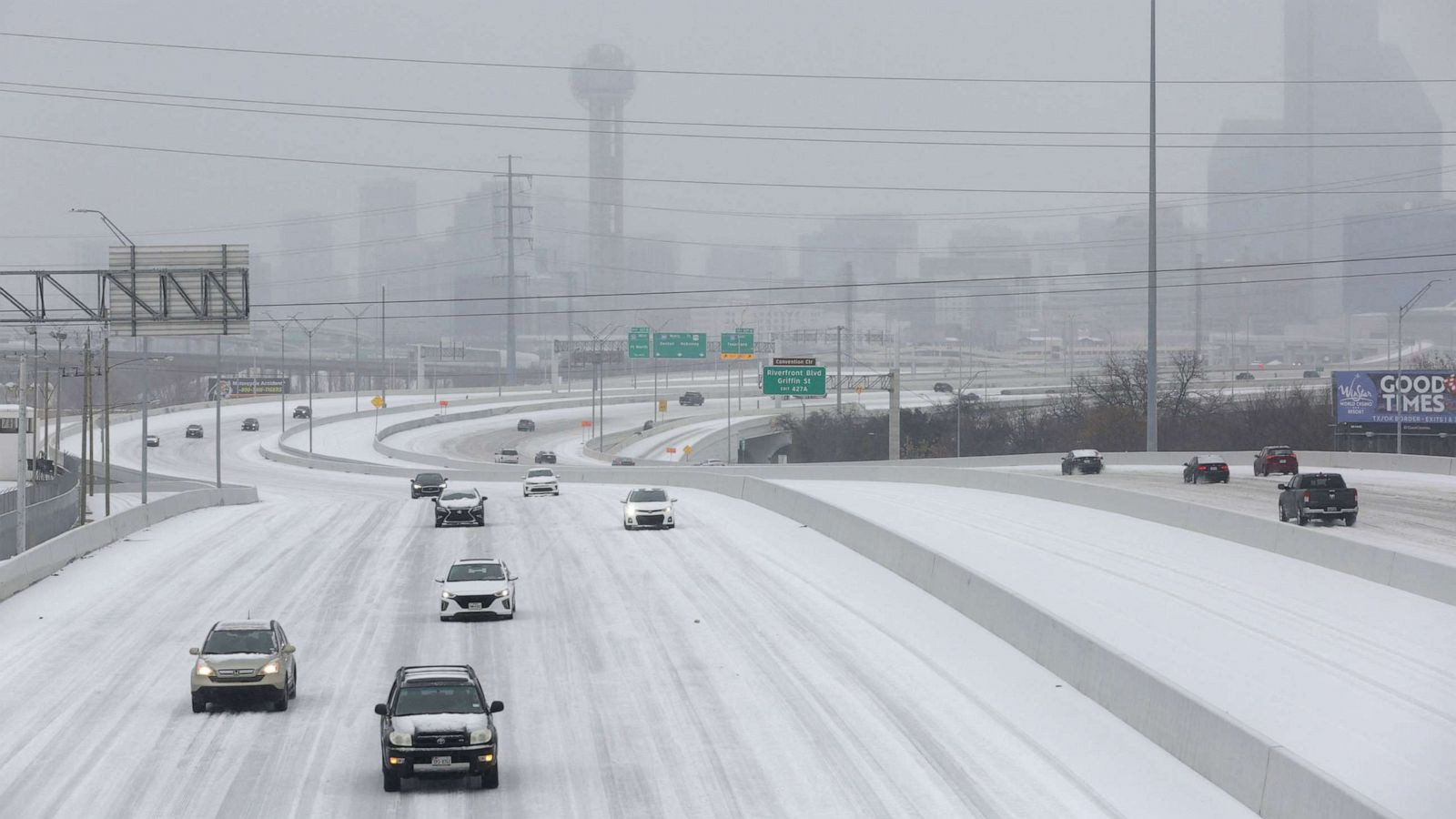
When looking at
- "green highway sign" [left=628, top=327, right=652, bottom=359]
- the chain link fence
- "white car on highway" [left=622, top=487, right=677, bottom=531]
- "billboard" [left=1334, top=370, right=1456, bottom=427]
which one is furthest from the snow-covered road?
"green highway sign" [left=628, top=327, right=652, bottom=359]

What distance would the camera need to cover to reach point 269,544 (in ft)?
158

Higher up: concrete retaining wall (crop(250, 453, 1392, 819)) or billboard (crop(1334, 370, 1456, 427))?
billboard (crop(1334, 370, 1456, 427))

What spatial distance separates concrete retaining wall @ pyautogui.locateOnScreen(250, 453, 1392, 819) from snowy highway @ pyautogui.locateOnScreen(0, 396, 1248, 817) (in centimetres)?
31

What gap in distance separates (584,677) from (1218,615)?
1283 cm

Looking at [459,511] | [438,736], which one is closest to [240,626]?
[438,736]

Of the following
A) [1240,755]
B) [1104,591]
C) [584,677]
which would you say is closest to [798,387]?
[1104,591]

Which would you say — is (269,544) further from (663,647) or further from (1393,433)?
(1393,433)

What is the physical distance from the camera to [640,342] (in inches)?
6068

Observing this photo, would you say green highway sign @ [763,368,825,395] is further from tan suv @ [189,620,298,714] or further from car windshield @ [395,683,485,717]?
car windshield @ [395,683,485,717]

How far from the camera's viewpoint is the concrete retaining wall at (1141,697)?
16.2 m

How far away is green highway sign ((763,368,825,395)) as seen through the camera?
363ft

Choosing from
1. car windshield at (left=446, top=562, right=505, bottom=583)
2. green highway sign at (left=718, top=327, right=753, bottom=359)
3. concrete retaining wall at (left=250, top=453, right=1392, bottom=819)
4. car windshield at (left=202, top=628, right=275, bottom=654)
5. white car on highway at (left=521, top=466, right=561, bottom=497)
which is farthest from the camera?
green highway sign at (left=718, top=327, right=753, bottom=359)

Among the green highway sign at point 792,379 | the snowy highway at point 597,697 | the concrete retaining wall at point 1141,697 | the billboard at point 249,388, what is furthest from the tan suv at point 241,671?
the billboard at point 249,388

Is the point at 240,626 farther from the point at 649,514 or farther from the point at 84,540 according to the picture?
the point at 649,514
